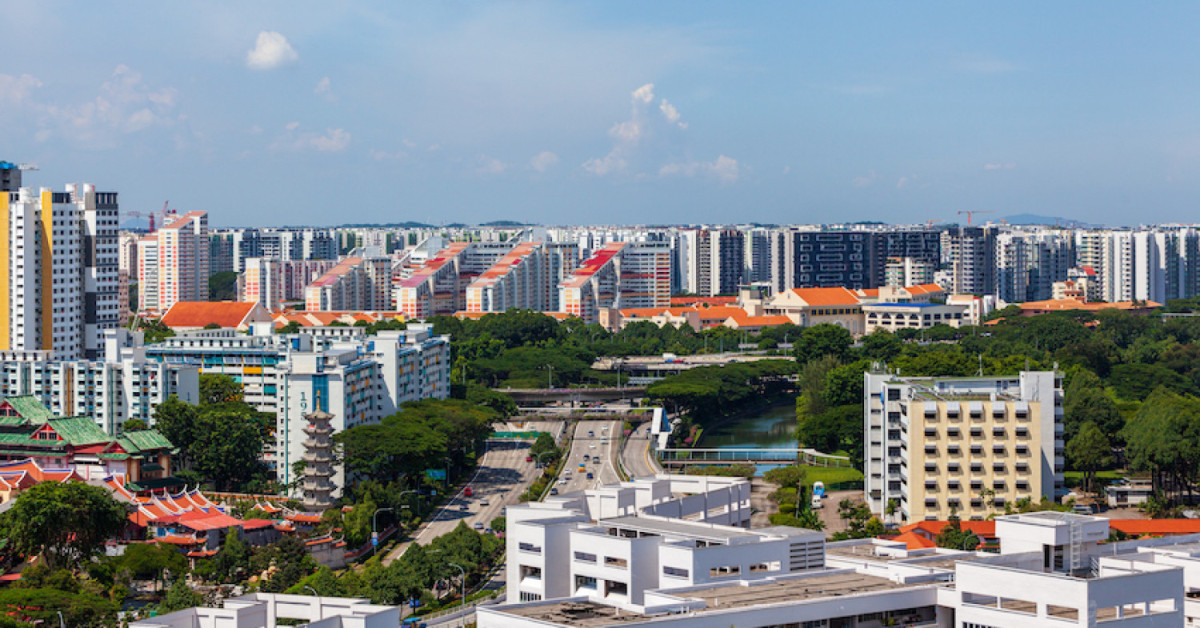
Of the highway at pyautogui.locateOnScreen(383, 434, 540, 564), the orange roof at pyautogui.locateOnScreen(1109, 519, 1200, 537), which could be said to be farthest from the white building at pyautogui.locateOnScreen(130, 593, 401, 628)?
the orange roof at pyautogui.locateOnScreen(1109, 519, 1200, 537)

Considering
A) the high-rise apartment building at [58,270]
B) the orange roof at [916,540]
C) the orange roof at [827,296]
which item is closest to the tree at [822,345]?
the orange roof at [827,296]

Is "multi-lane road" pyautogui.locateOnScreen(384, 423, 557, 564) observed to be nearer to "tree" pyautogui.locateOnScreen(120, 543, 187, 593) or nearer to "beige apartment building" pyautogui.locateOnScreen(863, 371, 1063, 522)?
"tree" pyautogui.locateOnScreen(120, 543, 187, 593)

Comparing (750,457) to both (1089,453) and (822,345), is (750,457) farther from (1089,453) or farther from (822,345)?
(822,345)

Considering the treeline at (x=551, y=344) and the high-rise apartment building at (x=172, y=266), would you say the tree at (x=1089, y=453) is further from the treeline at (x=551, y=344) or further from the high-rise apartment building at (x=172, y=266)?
the high-rise apartment building at (x=172, y=266)

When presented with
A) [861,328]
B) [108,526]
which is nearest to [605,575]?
[108,526]

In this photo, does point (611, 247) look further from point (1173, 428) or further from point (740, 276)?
point (1173, 428)

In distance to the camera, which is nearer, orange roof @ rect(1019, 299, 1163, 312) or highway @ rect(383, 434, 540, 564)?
highway @ rect(383, 434, 540, 564)
